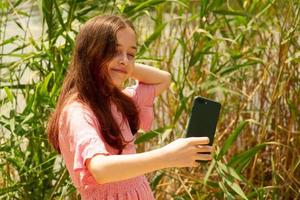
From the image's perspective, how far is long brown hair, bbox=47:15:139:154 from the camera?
1.57 metres

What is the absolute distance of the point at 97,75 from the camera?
160cm

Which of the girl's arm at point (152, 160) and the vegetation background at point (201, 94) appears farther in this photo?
the vegetation background at point (201, 94)

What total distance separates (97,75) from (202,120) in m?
0.22

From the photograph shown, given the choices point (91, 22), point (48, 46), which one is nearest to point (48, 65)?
point (48, 46)

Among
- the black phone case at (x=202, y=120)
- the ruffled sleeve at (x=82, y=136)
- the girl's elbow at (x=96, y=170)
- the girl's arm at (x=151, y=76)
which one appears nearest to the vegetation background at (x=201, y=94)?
the girl's arm at (x=151, y=76)

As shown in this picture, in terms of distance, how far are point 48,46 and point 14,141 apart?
0.97 feet

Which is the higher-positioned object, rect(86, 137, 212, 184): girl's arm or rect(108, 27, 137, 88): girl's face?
rect(108, 27, 137, 88): girl's face

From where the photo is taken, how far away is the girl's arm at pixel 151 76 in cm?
180

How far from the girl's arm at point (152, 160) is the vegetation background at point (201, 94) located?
26.6 inches

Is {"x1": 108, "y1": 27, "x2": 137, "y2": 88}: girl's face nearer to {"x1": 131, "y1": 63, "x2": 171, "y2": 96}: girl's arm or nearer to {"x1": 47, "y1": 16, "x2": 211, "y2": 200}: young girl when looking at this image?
{"x1": 47, "y1": 16, "x2": 211, "y2": 200}: young girl

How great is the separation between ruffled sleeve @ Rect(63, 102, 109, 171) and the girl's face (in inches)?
3.7

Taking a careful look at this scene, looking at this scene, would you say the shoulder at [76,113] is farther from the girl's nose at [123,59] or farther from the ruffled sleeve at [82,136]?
the girl's nose at [123,59]

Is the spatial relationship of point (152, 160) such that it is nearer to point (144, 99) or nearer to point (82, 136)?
point (82, 136)

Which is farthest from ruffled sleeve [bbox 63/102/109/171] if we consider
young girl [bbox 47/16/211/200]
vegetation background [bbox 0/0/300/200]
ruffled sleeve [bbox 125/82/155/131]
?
vegetation background [bbox 0/0/300/200]
